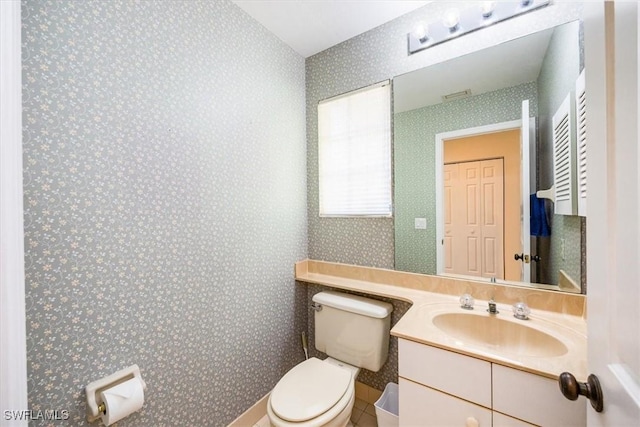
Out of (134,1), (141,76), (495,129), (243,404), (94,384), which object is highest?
(134,1)

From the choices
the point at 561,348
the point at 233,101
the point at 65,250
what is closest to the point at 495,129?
the point at 561,348

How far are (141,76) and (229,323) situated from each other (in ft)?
4.06

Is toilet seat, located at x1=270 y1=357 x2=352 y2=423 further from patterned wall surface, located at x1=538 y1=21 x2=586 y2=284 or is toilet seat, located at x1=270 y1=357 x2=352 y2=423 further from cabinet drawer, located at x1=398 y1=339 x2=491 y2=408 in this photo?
patterned wall surface, located at x1=538 y1=21 x2=586 y2=284

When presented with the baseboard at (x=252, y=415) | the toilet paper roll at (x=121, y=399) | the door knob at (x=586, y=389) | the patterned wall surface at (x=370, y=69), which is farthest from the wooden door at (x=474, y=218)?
the toilet paper roll at (x=121, y=399)

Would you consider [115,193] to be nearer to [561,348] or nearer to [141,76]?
[141,76]

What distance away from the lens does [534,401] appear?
84 centimetres

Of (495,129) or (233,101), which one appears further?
(233,101)

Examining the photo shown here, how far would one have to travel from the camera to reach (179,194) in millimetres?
1184

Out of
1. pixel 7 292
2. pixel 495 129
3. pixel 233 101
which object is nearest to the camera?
pixel 7 292

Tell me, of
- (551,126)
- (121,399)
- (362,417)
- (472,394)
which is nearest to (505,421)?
(472,394)

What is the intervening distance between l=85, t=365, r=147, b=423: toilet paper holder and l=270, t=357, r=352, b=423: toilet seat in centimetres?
58

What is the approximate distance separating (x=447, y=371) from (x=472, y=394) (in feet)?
0.33

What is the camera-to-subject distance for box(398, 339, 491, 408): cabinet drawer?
919 millimetres

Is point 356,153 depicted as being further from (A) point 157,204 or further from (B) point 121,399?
(B) point 121,399
